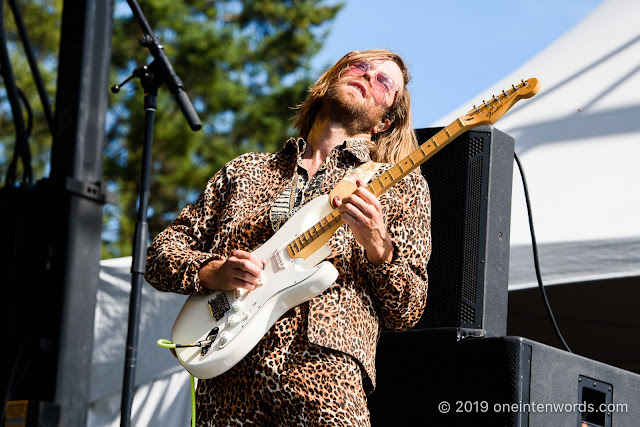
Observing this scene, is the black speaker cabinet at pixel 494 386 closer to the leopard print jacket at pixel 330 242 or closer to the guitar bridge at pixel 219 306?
the leopard print jacket at pixel 330 242

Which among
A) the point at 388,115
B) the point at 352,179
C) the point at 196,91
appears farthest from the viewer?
the point at 196,91

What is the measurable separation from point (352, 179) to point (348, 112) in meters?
0.36

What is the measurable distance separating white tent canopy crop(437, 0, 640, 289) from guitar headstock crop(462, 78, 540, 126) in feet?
3.53

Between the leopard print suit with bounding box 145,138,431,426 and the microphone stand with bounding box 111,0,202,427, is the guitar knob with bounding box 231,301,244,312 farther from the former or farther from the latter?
the microphone stand with bounding box 111,0,202,427

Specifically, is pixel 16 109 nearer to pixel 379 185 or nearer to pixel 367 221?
pixel 367 221

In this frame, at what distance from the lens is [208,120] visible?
16453mm

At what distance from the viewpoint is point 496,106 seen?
8.36ft

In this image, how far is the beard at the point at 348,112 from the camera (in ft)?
8.48

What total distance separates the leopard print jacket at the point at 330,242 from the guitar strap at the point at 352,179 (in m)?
A: 0.04

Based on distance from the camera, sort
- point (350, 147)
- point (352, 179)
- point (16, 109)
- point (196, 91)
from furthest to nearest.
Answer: point (196, 91), point (350, 147), point (352, 179), point (16, 109)

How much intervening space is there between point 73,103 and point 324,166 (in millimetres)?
1333

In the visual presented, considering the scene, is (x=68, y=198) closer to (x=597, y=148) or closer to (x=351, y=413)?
(x=351, y=413)

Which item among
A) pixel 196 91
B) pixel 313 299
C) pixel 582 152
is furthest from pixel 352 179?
pixel 196 91

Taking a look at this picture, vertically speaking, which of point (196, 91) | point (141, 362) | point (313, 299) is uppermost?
point (196, 91)
